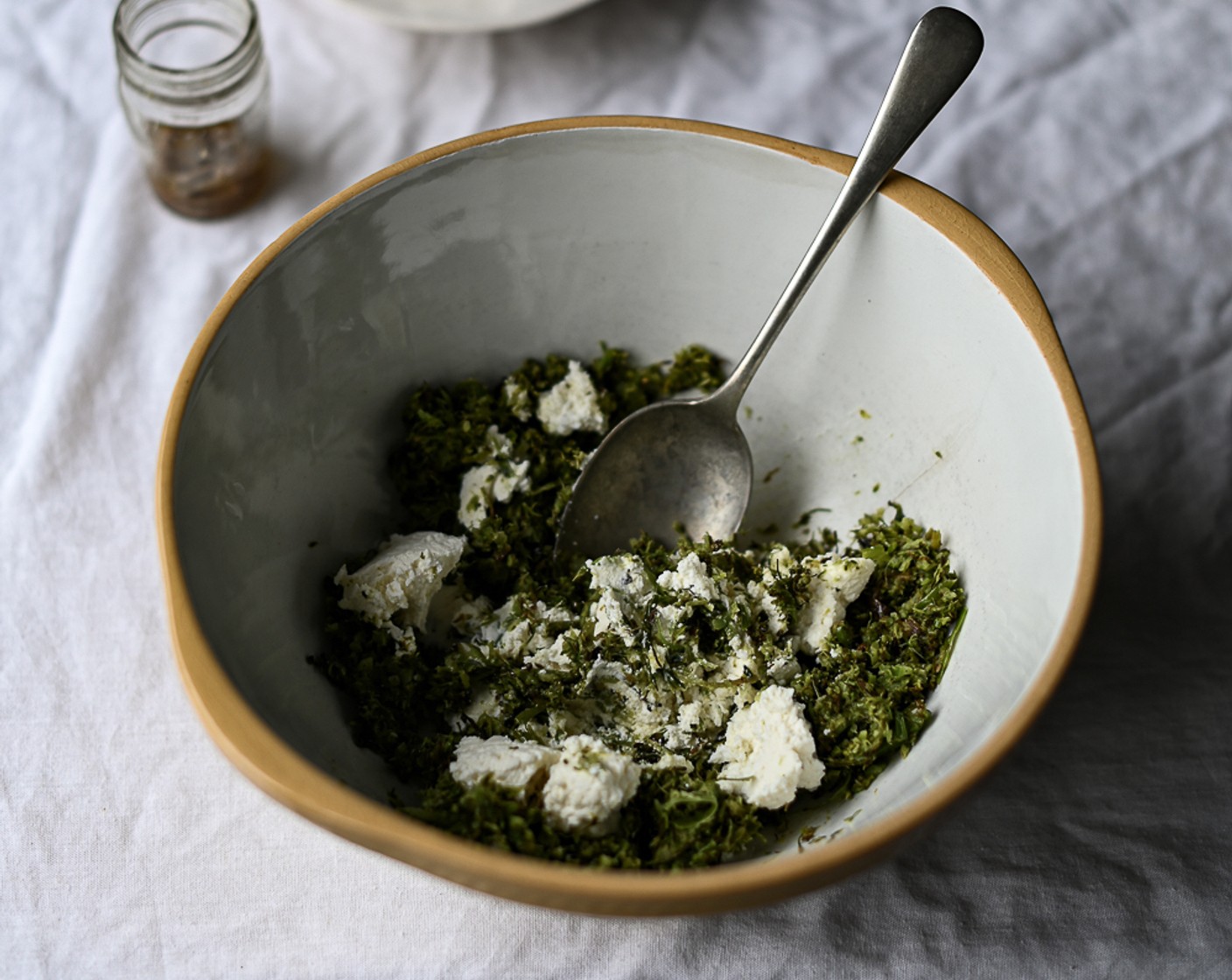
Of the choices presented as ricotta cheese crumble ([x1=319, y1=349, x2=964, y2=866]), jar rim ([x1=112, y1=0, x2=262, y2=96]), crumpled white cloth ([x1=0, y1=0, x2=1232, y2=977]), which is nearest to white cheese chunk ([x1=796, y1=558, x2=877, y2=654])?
ricotta cheese crumble ([x1=319, y1=349, x2=964, y2=866])

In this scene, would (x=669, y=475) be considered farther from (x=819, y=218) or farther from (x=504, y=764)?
(x=504, y=764)

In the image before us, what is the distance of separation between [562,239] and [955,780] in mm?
809

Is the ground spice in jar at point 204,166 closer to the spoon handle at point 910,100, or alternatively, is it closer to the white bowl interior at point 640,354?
the white bowl interior at point 640,354

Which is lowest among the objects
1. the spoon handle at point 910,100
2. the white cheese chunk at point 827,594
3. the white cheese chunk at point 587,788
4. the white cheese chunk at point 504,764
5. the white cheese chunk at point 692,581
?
the white cheese chunk at point 504,764

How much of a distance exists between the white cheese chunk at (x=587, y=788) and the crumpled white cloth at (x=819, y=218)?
0.24 m

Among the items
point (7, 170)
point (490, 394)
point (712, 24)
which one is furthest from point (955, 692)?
point (7, 170)

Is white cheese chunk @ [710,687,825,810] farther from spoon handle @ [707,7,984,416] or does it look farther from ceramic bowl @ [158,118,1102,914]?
spoon handle @ [707,7,984,416]

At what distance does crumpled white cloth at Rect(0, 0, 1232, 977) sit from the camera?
4.20 feet

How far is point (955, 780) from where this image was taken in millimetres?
953

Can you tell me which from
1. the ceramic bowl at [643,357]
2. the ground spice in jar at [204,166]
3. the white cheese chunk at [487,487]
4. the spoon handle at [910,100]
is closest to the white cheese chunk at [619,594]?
the white cheese chunk at [487,487]

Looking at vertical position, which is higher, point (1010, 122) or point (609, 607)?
point (1010, 122)

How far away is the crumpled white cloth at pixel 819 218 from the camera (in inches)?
50.4

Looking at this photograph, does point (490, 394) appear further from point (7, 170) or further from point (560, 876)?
point (7, 170)

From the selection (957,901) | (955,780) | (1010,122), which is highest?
(1010,122)
